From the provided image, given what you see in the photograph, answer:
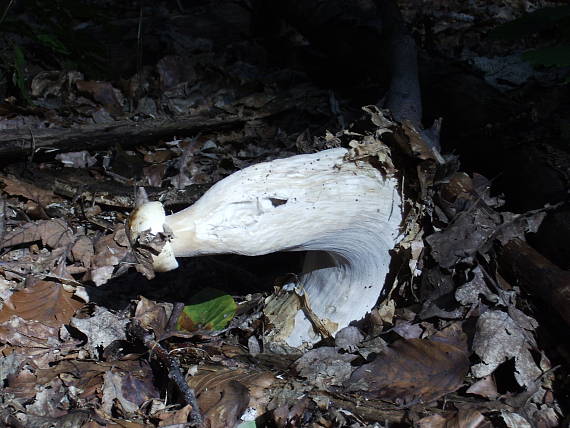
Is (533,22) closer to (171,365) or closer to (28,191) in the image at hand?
(171,365)

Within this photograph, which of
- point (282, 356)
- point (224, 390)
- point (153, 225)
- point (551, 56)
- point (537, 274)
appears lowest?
point (282, 356)

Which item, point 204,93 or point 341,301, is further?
point 204,93

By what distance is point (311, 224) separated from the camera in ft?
8.84

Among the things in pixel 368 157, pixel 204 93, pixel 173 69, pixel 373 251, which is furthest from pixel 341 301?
pixel 173 69

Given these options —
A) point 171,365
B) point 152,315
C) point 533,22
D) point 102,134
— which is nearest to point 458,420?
point 171,365

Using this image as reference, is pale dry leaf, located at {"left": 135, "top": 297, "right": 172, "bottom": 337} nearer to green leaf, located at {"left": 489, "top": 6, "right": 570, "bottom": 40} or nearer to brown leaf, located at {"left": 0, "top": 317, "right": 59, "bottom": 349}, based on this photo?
brown leaf, located at {"left": 0, "top": 317, "right": 59, "bottom": 349}

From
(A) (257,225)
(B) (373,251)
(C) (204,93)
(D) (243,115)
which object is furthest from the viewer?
(C) (204,93)

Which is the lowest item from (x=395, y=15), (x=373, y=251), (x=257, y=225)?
(x=373, y=251)

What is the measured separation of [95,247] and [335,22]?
10.4 feet

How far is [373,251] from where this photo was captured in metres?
3.06

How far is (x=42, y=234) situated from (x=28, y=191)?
48 centimetres

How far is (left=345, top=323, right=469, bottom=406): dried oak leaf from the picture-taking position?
8.43ft

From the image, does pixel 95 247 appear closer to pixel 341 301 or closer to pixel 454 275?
pixel 341 301

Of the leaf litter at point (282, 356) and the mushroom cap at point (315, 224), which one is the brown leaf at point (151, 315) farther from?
the mushroom cap at point (315, 224)
